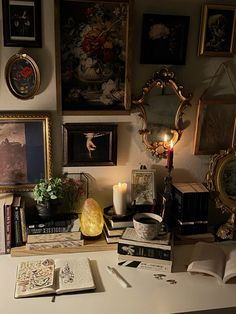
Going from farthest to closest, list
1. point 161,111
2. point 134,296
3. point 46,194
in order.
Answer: point 161,111 < point 46,194 < point 134,296

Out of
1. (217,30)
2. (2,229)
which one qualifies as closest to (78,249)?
(2,229)

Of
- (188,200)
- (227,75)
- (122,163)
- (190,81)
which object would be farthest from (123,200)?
(227,75)

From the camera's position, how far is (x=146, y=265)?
1.29 m

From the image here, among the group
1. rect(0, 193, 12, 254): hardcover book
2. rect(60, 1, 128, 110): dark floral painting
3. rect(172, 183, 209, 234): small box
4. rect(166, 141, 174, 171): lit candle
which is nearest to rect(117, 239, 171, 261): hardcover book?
rect(172, 183, 209, 234): small box

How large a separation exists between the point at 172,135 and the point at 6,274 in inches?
35.0

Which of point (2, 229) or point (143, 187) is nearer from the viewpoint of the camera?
point (2, 229)

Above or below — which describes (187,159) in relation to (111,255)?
above

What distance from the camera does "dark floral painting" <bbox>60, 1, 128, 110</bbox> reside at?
4.40 feet

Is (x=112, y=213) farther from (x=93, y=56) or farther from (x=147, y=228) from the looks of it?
(x=93, y=56)

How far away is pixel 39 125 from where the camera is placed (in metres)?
1.41

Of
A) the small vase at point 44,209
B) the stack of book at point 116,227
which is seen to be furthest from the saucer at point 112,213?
the small vase at point 44,209

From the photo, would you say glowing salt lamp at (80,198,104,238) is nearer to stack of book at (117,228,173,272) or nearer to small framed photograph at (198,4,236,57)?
stack of book at (117,228,173,272)

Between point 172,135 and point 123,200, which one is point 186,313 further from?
point 172,135

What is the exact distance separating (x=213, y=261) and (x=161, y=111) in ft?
2.15
